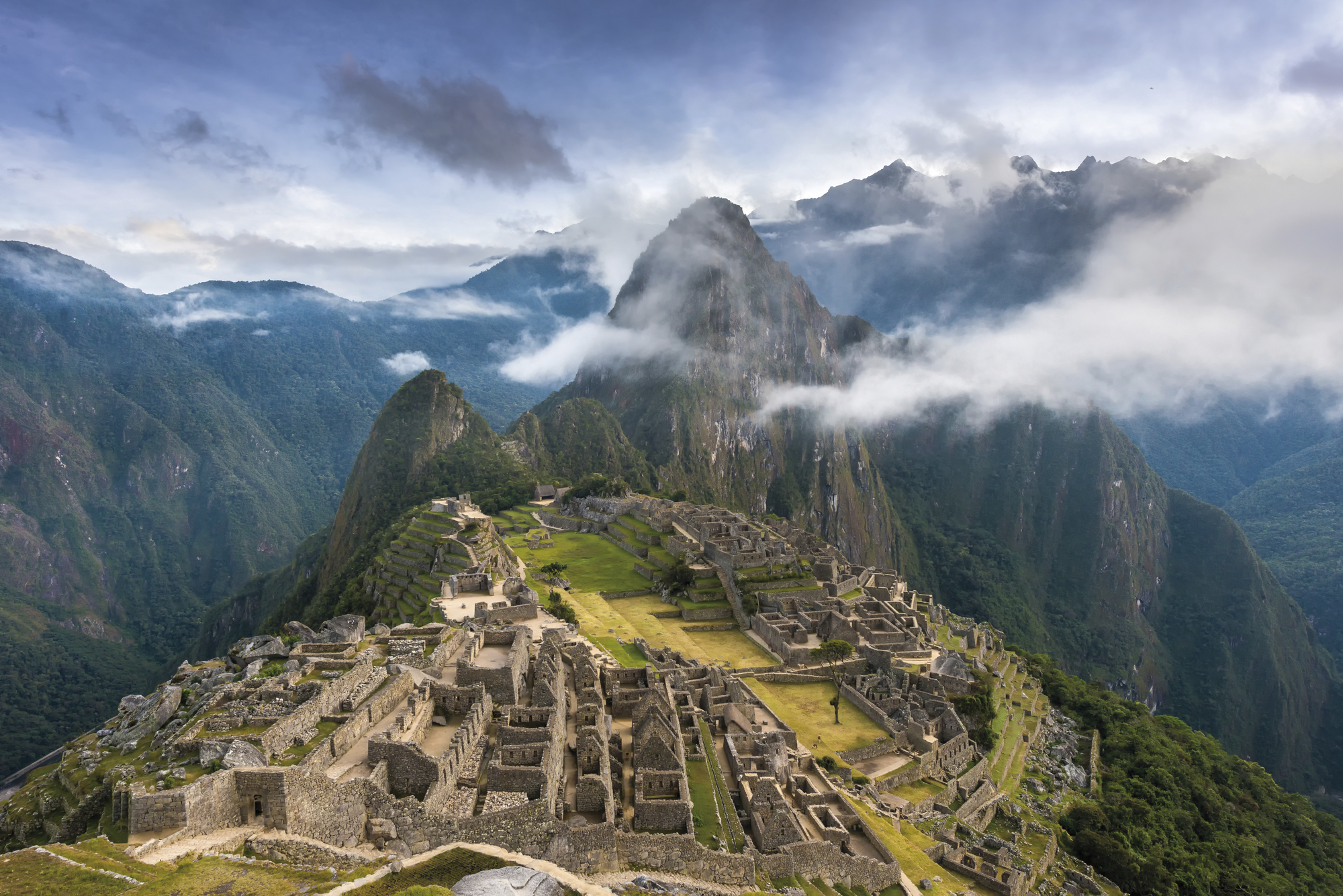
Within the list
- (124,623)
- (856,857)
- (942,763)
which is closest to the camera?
(856,857)

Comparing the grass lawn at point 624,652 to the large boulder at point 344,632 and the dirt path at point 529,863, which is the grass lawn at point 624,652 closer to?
the large boulder at point 344,632

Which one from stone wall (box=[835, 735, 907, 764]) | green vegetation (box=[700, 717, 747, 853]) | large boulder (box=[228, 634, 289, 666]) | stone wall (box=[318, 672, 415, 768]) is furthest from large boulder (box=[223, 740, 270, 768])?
stone wall (box=[835, 735, 907, 764])

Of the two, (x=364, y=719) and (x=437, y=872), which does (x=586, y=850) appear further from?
(x=364, y=719)

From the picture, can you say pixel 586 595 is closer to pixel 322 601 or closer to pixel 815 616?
pixel 815 616

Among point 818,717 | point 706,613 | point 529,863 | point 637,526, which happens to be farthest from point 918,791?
point 637,526

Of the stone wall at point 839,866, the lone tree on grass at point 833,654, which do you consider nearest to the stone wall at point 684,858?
the stone wall at point 839,866

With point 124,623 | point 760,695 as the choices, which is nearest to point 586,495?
point 760,695

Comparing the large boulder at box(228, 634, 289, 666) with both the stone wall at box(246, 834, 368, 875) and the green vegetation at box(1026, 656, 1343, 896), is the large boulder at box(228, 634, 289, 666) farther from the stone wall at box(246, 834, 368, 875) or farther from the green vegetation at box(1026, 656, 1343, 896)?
the green vegetation at box(1026, 656, 1343, 896)
